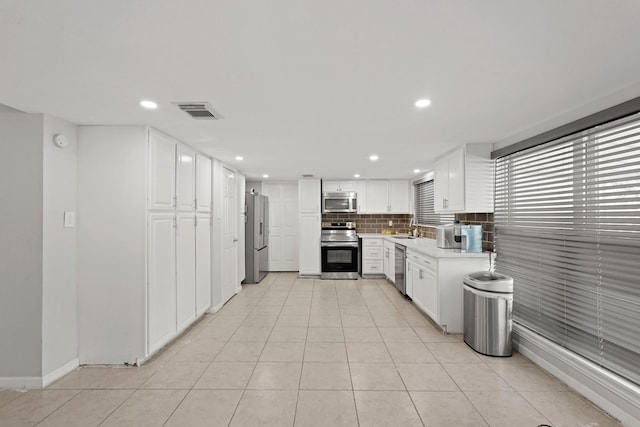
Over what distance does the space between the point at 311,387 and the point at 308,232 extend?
4.33 m

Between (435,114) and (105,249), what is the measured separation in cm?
318

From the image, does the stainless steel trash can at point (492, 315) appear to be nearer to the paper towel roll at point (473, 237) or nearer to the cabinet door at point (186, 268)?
the paper towel roll at point (473, 237)

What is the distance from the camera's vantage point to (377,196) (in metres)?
6.77

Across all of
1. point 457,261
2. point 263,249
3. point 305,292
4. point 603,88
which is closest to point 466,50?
point 603,88

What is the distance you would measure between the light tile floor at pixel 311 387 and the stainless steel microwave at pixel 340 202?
331 cm

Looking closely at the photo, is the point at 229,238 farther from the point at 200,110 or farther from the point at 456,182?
the point at 456,182

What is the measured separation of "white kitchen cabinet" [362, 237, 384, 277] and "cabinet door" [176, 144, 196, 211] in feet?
12.7

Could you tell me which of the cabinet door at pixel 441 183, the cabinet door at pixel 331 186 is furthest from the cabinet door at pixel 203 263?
the cabinet door at pixel 441 183

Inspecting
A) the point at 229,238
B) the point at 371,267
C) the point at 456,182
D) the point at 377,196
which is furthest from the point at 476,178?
the point at 229,238

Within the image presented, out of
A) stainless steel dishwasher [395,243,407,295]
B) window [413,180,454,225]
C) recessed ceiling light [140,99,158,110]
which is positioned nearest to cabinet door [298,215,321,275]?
stainless steel dishwasher [395,243,407,295]

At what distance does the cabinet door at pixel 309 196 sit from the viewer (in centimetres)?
663

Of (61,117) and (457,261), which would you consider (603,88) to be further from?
(61,117)

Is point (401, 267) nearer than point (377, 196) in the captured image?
Yes

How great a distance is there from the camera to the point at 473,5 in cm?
122
